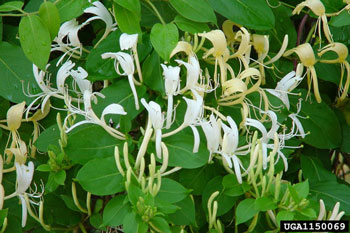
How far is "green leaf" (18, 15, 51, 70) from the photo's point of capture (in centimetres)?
92

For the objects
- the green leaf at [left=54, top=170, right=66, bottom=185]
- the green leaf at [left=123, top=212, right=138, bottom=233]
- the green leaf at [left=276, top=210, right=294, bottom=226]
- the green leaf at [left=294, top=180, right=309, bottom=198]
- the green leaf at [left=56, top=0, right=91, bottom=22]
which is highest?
the green leaf at [left=56, top=0, right=91, bottom=22]

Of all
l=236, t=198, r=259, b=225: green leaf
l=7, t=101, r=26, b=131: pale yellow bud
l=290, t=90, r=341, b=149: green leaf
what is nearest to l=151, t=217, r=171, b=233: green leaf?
l=236, t=198, r=259, b=225: green leaf

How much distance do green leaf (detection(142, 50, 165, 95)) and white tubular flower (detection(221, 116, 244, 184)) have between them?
0.14 meters

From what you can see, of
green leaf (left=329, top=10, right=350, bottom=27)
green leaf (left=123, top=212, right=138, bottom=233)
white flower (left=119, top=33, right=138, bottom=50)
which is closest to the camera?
green leaf (left=123, top=212, right=138, bottom=233)

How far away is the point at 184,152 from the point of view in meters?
0.89

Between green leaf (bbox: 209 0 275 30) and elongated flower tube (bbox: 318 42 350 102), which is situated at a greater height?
green leaf (bbox: 209 0 275 30)

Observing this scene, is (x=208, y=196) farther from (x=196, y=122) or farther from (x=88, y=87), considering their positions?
(x=88, y=87)

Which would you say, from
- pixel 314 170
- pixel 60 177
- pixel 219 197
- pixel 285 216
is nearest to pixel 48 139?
pixel 60 177

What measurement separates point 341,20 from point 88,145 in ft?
1.71

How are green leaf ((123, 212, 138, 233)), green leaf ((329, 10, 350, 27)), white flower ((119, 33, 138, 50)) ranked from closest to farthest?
green leaf ((123, 212, 138, 233)), white flower ((119, 33, 138, 50)), green leaf ((329, 10, 350, 27))

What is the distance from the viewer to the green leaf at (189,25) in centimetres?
96

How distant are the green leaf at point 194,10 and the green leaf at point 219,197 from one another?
265 mm

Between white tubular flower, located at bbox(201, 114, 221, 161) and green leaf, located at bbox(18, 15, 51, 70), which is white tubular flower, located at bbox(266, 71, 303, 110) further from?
green leaf, located at bbox(18, 15, 51, 70)

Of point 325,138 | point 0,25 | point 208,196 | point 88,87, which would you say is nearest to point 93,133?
point 88,87
